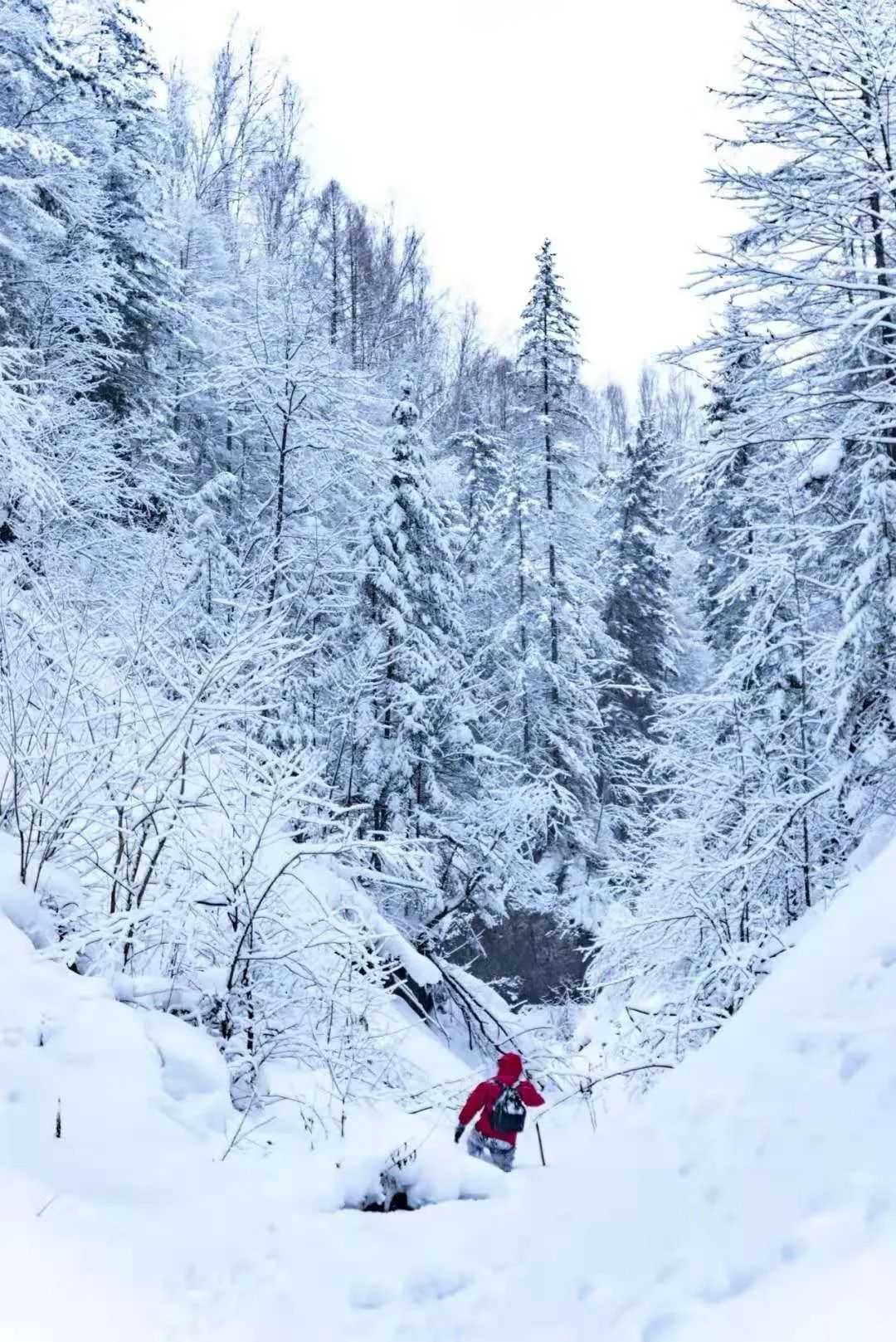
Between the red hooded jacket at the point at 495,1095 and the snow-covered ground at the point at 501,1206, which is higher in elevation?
the snow-covered ground at the point at 501,1206

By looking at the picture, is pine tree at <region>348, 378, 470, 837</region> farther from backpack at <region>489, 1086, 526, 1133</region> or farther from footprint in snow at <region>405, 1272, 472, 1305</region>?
footprint in snow at <region>405, 1272, 472, 1305</region>

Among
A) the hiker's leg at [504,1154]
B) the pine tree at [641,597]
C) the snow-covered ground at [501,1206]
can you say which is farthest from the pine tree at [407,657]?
the snow-covered ground at [501,1206]

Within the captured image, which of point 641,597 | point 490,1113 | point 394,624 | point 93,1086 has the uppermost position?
point 641,597

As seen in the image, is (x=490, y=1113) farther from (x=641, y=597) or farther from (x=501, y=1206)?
(x=641, y=597)

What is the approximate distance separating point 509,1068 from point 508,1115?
27 centimetres

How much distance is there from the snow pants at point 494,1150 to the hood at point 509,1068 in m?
0.35

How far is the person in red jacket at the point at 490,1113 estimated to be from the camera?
546cm

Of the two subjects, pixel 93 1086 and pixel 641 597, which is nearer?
pixel 93 1086

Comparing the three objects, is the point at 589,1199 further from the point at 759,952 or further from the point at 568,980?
the point at 568,980

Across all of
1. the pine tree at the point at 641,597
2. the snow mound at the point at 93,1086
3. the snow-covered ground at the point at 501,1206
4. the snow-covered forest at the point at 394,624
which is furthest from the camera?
the pine tree at the point at 641,597

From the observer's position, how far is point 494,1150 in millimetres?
5465

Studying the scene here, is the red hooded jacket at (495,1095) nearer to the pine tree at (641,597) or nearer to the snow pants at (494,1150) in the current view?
the snow pants at (494,1150)

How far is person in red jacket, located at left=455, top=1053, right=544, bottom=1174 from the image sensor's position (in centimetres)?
546

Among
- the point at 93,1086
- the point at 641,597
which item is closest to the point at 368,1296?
the point at 93,1086
